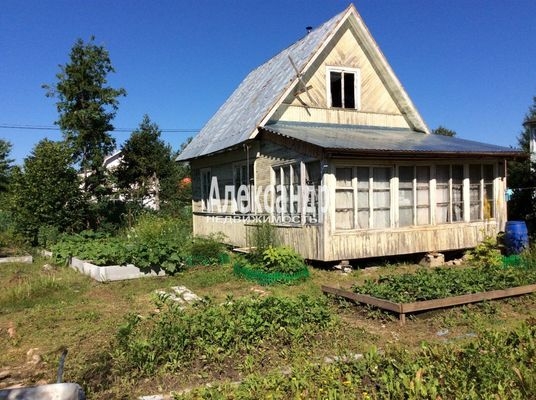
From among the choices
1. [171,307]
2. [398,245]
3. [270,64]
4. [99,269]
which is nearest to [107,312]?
[171,307]

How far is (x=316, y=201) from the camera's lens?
11055 millimetres

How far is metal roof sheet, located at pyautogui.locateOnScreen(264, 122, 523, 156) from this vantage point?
1044 cm

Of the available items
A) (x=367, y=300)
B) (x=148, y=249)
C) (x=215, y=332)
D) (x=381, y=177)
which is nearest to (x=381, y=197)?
(x=381, y=177)

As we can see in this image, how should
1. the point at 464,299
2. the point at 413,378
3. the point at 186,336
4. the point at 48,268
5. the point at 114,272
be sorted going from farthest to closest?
the point at 48,268 < the point at 114,272 < the point at 464,299 < the point at 186,336 < the point at 413,378

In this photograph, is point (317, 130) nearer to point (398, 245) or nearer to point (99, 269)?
point (398, 245)

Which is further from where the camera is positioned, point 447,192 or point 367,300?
point 447,192

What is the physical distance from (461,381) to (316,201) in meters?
7.30

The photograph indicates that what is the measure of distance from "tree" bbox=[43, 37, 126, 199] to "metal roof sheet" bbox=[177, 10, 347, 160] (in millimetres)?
4195

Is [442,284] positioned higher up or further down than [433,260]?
higher up

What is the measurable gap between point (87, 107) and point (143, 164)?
536 centimetres

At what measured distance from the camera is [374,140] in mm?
11492

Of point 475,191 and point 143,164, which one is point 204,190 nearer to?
point 143,164

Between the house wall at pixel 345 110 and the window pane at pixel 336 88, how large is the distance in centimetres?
35

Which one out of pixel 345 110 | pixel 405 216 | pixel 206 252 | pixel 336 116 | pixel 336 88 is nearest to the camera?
pixel 405 216
